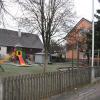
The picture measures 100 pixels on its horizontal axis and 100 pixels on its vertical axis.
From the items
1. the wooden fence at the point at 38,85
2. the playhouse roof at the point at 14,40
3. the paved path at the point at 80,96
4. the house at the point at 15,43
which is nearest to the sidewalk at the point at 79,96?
the paved path at the point at 80,96

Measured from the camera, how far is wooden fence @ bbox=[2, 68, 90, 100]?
35.1ft

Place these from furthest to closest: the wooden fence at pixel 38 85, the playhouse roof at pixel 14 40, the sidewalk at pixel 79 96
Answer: the playhouse roof at pixel 14 40
the sidewalk at pixel 79 96
the wooden fence at pixel 38 85

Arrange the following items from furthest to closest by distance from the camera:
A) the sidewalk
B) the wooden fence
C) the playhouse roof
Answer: the playhouse roof, the sidewalk, the wooden fence

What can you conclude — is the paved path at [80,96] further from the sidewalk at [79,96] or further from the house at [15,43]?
the house at [15,43]

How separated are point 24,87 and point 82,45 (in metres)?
29.6

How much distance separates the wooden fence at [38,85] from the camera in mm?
10700

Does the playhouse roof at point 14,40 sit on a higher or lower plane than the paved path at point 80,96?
higher

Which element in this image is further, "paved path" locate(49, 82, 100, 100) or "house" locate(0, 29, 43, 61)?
"house" locate(0, 29, 43, 61)

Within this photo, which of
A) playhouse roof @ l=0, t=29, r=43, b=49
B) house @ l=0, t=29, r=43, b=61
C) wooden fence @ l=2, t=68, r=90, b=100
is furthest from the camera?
playhouse roof @ l=0, t=29, r=43, b=49

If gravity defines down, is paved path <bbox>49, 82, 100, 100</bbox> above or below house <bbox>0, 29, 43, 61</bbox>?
below

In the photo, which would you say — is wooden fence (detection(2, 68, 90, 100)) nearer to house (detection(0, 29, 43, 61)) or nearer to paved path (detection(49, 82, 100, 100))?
paved path (detection(49, 82, 100, 100))

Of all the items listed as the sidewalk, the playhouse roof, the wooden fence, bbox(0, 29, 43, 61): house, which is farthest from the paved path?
the playhouse roof

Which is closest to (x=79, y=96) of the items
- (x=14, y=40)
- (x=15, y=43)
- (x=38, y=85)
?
(x=38, y=85)

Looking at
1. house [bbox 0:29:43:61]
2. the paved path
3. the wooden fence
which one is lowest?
the paved path
